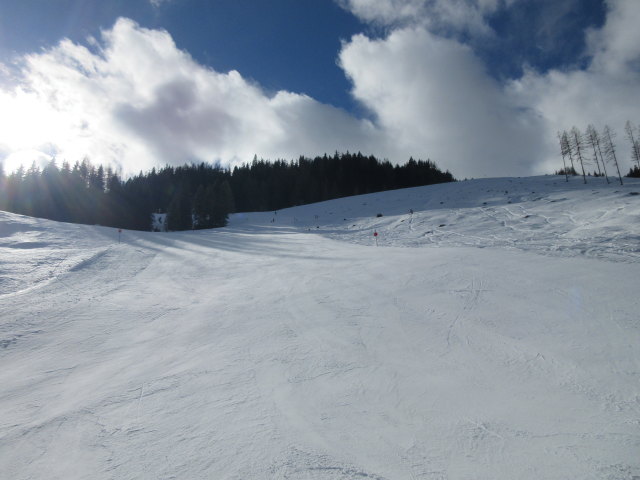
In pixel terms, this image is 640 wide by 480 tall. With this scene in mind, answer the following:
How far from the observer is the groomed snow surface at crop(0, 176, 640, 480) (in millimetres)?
3619

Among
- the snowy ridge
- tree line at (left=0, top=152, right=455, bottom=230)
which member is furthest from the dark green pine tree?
the snowy ridge

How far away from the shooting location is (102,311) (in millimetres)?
9219

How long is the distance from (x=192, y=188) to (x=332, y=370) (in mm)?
101492

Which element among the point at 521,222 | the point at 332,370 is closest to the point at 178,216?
the point at 521,222

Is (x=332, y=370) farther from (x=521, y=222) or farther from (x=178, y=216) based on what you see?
(x=178, y=216)

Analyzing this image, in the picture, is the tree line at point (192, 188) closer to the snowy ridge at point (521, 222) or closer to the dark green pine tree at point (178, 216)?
the dark green pine tree at point (178, 216)

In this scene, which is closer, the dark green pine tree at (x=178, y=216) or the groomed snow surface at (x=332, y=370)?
the groomed snow surface at (x=332, y=370)

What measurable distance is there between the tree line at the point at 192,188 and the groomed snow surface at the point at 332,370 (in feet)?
148

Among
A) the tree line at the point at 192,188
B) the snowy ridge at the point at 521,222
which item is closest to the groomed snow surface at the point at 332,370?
the snowy ridge at the point at 521,222

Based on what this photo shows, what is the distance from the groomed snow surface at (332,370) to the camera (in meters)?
3.62

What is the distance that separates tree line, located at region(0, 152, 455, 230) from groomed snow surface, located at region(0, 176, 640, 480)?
45.2 m

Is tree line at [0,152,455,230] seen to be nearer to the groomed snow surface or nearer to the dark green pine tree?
the dark green pine tree

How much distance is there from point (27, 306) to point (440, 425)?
37.2 ft

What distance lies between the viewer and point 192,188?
97062 millimetres
